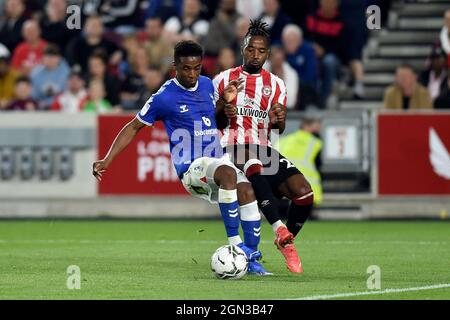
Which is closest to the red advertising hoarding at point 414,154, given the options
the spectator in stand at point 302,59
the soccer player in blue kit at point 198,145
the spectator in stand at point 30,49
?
the spectator in stand at point 302,59

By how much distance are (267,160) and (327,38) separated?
9.08m

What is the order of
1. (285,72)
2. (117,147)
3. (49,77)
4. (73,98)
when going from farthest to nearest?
(49,77), (73,98), (285,72), (117,147)

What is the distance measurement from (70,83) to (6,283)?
31.8 ft

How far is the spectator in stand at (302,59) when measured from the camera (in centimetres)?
1950

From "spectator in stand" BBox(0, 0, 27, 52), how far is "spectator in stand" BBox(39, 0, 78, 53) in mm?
417

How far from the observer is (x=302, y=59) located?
19.7 metres

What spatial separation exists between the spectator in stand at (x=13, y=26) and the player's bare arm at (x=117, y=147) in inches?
424

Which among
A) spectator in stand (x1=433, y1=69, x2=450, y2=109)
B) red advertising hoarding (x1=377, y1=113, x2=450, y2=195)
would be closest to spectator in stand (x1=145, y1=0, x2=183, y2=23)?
red advertising hoarding (x1=377, y1=113, x2=450, y2=195)

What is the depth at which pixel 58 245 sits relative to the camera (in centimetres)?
1439

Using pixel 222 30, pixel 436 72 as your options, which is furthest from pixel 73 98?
pixel 436 72

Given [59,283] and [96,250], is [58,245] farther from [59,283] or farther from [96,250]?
[59,283]

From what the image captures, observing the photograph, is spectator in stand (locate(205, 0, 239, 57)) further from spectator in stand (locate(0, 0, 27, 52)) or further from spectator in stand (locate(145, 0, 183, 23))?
spectator in stand (locate(0, 0, 27, 52))

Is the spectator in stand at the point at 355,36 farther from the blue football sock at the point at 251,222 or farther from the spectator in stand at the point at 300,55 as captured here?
the blue football sock at the point at 251,222

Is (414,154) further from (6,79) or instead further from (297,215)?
(297,215)
